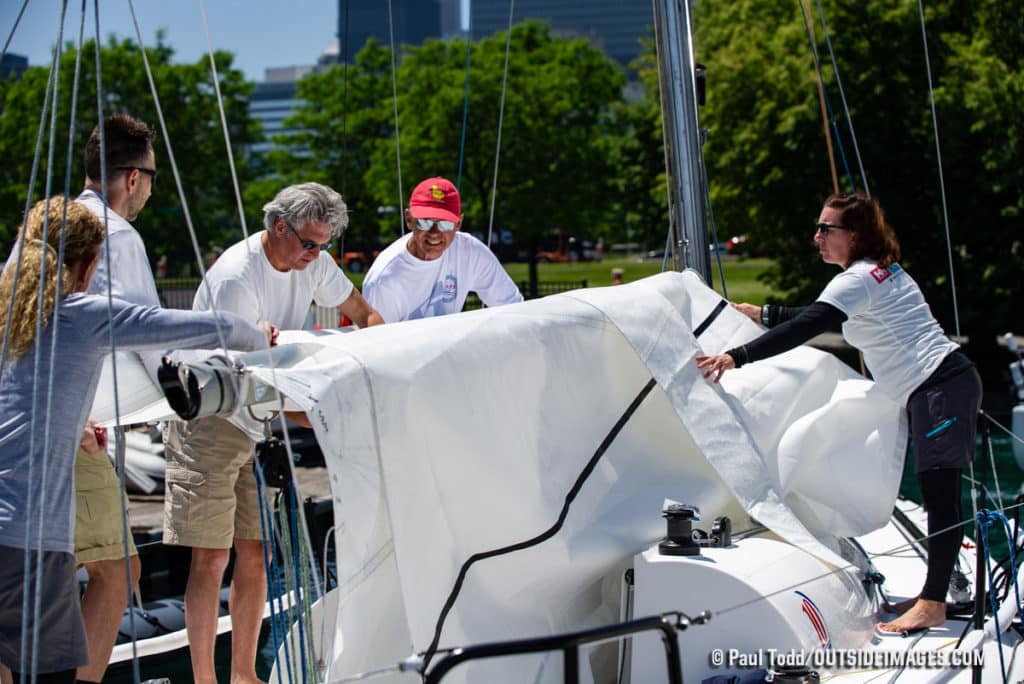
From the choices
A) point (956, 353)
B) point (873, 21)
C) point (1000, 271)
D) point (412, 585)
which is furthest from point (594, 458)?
point (873, 21)

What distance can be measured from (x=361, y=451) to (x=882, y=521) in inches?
83.3

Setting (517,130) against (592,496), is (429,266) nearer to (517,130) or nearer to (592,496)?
(592,496)

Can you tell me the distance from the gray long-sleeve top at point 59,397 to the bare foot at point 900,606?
2.69 meters

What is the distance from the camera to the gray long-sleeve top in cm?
266

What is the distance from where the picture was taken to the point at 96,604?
11.4 feet

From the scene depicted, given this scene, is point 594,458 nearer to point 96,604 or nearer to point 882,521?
point 882,521

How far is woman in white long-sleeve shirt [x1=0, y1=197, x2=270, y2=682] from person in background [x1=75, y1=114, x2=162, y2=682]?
1.41ft

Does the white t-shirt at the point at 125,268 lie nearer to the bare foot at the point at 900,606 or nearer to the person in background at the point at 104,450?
the person in background at the point at 104,450

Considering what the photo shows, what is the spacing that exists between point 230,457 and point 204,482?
0.37ft

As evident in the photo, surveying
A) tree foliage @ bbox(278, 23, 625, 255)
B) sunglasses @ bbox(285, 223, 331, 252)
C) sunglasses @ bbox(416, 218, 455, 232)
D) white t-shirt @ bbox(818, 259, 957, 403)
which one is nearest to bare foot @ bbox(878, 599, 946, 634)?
white t-shirt @ bbox(818, 259, 957, 403)

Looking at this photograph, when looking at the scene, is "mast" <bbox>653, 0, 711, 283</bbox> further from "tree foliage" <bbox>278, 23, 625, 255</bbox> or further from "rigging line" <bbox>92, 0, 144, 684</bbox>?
"tree foliage" <bbox>278, 23, 625, 255</bbox>

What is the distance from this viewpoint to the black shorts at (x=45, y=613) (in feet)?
8.71

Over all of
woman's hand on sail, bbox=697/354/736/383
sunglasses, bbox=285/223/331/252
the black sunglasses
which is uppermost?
the black sunglasses

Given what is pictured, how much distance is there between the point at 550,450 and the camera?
10.9ft
